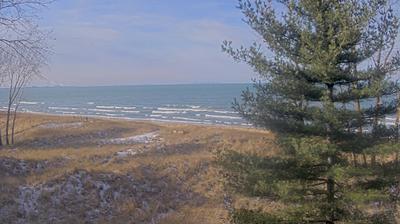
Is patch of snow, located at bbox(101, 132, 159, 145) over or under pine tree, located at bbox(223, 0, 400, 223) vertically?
under

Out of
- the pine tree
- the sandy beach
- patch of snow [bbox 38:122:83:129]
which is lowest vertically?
the sandy beach

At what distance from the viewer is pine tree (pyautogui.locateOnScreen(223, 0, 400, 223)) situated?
29.7ft

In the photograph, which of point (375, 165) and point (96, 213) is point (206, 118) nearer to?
point (96, 213)

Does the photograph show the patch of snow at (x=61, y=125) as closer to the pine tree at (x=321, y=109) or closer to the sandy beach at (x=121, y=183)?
the sandy beach at (x=121, y=183)

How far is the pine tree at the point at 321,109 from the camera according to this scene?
9062mm

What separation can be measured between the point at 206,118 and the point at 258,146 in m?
35.3

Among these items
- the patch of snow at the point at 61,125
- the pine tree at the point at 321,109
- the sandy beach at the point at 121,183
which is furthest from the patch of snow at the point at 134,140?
the pine tree at the point at 321,109

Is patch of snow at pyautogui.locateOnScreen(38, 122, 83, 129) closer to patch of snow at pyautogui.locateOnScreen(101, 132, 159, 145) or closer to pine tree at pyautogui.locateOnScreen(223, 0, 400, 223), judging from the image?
patch of snow at pyautogui.locateOnScreen(101, 132, 159, 145)

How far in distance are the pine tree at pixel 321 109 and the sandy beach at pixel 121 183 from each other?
1038mm

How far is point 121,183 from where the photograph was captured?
18.8m

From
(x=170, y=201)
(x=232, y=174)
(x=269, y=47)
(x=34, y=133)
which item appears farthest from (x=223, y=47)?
(x=34, y=133)

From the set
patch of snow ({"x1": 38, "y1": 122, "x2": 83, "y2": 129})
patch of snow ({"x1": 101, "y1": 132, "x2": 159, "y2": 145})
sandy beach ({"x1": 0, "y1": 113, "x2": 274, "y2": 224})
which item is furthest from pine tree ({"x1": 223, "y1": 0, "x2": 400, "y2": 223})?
patch of snow ({"x1": 38, "y1": 122, "x2": 83, "y2": 129})

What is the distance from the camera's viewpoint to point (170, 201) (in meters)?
18.1

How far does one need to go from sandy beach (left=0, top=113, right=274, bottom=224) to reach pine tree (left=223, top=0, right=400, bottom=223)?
104 centimetres
